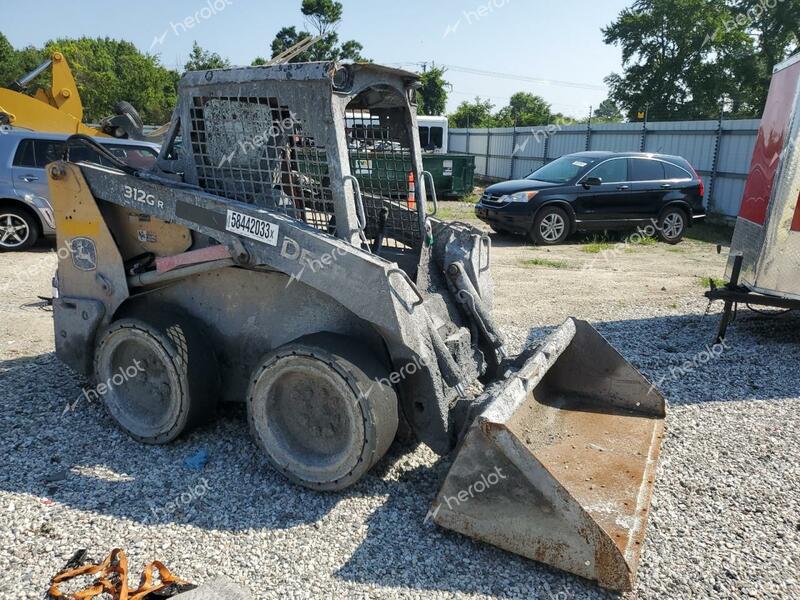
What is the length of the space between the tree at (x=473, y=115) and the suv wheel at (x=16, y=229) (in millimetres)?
38695

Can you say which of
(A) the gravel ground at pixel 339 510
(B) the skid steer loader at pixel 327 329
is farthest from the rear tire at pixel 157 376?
(A) the gravel ground at pixel 339 510

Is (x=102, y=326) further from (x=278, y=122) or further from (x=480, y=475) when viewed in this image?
(x=480, y=475)

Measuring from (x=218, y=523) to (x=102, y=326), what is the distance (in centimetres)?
169

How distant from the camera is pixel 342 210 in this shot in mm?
3689

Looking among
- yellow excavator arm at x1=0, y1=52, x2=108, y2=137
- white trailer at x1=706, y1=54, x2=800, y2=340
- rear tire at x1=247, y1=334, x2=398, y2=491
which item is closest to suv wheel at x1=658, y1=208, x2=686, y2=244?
white trailer at x1=706, y1=54, x2=800, y2=340

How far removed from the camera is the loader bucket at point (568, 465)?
2863mm

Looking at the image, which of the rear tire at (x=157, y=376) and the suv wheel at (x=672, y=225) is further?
the suv wheel at (x=672, y=225)

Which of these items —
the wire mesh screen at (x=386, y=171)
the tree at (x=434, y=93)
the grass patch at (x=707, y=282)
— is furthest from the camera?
the tree at (x=434, y=93)

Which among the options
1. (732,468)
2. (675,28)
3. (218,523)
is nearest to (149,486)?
(218,523)

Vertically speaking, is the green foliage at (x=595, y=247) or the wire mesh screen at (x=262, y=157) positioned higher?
the wire mesh screen at (x=262, y=157)

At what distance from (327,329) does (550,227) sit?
938 cm

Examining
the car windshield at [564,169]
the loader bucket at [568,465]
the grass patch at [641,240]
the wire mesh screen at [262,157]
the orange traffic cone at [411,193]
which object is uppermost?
the wire mesh screen at [262,157]

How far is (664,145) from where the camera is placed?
17953 millimetres

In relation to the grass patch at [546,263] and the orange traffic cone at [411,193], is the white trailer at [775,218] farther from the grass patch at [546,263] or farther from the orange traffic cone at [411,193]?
the grass patch at [546,263]
